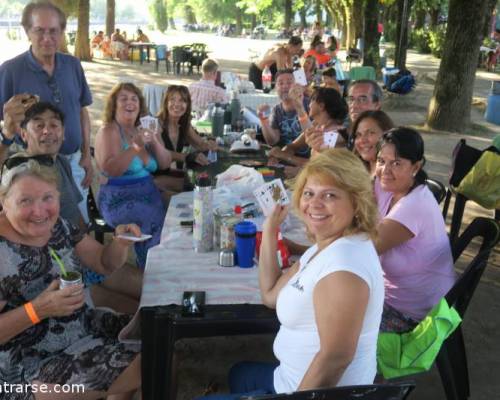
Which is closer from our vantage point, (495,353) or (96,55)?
(495,353)

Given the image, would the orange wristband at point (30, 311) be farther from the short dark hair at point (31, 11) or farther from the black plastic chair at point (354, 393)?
the short dark hair at point (31, 11)

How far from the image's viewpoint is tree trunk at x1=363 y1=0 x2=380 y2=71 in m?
15.5

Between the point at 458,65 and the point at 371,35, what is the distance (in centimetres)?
731

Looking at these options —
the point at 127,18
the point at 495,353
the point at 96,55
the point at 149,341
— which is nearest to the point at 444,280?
the point at 495,353

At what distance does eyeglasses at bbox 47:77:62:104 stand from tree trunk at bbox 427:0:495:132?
7.15 metres

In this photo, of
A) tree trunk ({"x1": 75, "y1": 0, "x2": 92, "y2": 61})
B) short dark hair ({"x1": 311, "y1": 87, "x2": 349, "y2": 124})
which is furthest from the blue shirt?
tree trunk ({"x1": 75, "y1": 0, "x2": 92, "y2": 61})

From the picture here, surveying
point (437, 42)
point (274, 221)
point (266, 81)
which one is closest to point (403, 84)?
point (266, 81)

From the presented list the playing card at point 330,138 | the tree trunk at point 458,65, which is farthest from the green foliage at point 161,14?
the playing card at point 330,138

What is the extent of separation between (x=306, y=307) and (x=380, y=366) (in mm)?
744

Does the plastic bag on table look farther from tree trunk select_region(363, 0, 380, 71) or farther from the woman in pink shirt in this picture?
tree trunk select_region(363, 0, 380, 71)

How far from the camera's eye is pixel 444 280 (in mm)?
2414

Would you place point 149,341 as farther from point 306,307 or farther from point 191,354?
point 191,354

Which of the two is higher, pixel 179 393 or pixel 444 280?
pixel 444 280

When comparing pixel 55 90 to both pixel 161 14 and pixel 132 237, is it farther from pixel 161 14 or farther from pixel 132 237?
pixel 161 14
